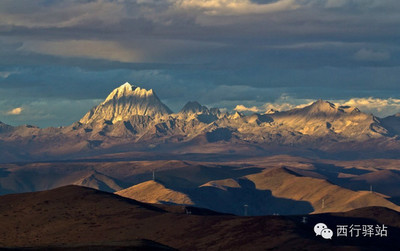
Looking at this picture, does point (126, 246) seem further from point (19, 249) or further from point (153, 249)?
point (19, 249)

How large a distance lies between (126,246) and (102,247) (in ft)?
16.5

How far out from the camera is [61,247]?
163000 mm

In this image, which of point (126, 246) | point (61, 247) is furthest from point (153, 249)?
point (61, 247)

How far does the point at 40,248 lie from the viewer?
162 meters

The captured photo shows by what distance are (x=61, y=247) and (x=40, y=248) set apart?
409 centimetres

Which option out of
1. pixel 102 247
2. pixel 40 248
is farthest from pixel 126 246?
pixel 40 248

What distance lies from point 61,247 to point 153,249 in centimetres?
1930

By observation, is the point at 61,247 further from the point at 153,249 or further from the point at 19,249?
the point at 153,249

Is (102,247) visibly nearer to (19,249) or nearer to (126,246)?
(126,246)

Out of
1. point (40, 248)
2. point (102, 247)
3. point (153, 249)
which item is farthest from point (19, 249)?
point (153, 249)

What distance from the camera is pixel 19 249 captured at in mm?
161250

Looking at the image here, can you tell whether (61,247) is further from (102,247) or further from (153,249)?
(153,249)

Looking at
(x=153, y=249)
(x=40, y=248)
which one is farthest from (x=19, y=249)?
(x=153, y=249)

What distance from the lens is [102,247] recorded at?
6294 inches
